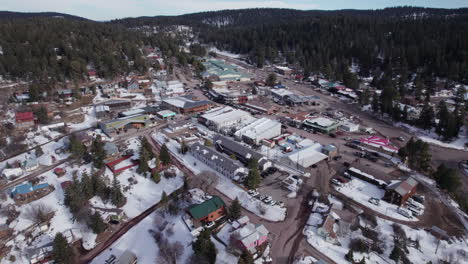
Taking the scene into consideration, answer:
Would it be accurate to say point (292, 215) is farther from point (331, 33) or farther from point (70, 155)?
point (331, 33)

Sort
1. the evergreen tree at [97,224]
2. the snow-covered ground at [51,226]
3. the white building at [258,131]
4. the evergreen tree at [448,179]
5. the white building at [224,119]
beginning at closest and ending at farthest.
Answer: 1. the snow-covered ground at [51,226]
2. the evergreen tree at [97,224]
3. the evergreen tree at [448,179]
4. the white building at [258,131]
5. the white building at [224,119]

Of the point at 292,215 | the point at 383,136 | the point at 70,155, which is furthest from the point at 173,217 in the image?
the point at 383,136

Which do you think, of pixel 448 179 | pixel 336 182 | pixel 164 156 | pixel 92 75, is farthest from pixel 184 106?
pixel 448 179

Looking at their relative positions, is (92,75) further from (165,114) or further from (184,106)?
(184,106)

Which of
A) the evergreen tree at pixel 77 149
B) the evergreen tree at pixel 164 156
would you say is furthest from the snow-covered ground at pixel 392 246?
the evergreen tree at pixel 77 149

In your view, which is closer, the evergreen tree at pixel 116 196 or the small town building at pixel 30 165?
the evergreen tree at pixel 116 196

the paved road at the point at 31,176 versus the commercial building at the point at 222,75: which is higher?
the commercial building at the point at 222,75

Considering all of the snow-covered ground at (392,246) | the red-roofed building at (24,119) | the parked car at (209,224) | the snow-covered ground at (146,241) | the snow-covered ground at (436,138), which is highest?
the red-roofed building at (24,119)

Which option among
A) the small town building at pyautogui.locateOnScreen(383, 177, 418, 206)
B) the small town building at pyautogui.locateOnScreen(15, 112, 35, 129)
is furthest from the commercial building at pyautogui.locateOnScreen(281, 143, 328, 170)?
the small town building at pyautogui.locateOnScreen(15, 112, 35, 129)

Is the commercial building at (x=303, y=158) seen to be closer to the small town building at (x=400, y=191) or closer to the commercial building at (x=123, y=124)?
the small town building at (x=400, y=191)
